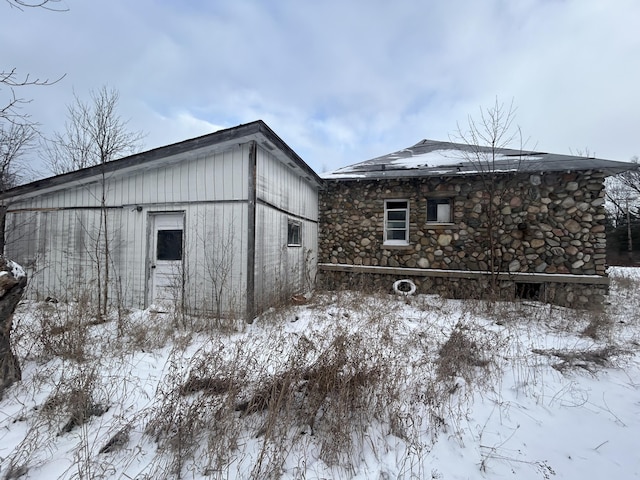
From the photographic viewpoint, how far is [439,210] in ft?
26.8

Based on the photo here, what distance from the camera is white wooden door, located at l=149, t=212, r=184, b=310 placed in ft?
Result: 18.6

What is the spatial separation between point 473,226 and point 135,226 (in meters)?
8.76

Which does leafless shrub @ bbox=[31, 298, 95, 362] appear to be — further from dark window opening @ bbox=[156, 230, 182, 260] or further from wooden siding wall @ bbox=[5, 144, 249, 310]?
dark window opening @ bbox=[156, 230, 182, 260]

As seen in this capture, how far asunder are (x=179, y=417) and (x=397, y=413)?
180 centimetres

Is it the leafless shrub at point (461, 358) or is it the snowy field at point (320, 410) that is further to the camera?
the leafless shrub at point (461, 358)

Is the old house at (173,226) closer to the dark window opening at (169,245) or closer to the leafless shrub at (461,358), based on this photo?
the dark window opening at (169,245)

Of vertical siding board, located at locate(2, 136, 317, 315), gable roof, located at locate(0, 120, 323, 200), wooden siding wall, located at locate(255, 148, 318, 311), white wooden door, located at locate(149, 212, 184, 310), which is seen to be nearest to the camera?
gable roof, located at locate(0, 120, 323, 200)

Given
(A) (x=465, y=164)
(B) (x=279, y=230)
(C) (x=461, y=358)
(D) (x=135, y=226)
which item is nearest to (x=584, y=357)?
(C) (x=461, y=358)

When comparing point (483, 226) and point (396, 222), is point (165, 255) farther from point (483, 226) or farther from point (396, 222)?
point (483, 226)

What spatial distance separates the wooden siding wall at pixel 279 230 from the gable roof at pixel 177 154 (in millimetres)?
371

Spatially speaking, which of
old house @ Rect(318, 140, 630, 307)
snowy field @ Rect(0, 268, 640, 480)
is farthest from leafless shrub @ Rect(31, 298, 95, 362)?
old house @ Rect(318, 140, 630, 307)

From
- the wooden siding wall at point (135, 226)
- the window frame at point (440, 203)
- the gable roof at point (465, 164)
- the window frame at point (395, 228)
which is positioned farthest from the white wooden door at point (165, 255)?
the window frame at point (440, 203)

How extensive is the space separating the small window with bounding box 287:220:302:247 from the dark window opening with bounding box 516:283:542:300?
634 centimetres

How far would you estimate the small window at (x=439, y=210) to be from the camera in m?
8.10
